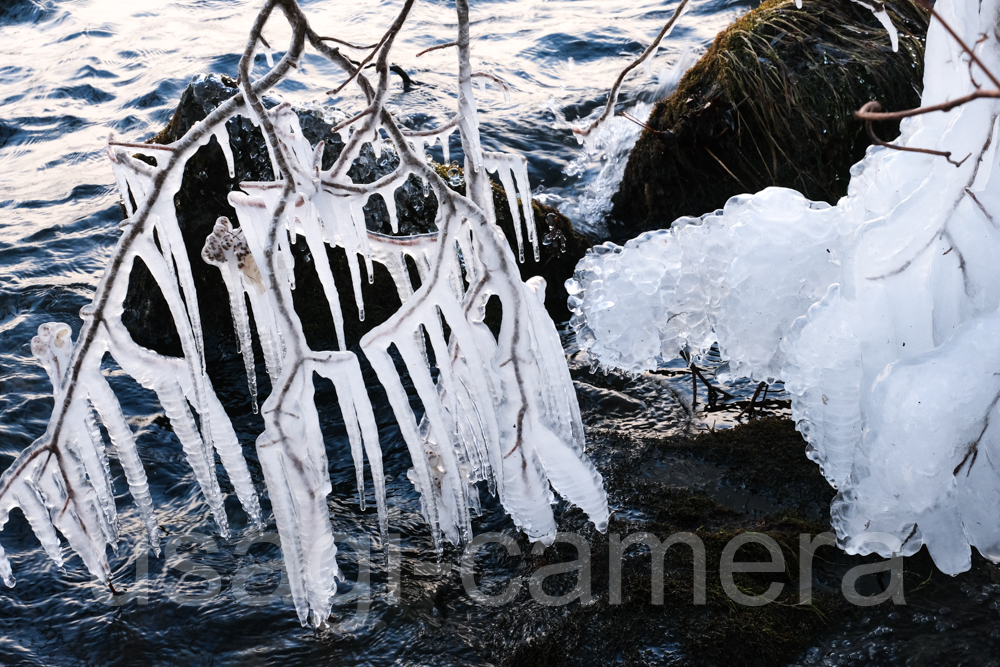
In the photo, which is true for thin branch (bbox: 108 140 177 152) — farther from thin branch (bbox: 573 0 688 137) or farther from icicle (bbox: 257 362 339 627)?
thin branch (bbox: 573 0 688 137)

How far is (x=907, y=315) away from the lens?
2.23m

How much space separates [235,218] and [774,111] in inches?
140

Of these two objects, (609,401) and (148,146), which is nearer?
(148,146)

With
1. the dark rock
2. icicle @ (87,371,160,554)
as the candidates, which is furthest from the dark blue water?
icicle @ (87,371,160,554)

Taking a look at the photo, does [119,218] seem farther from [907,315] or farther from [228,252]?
[907,315]

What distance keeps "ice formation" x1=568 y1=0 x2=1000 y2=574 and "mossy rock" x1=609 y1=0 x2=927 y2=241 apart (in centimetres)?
244

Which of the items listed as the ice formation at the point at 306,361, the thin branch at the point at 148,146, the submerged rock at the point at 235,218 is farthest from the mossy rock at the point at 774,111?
the thin branch at the point at 148,146

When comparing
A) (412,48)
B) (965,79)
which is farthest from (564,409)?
(412,48)

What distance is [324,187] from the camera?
177 cm

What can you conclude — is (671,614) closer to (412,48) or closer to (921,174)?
(921,174)

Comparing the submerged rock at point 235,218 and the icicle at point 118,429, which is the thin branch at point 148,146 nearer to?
the icicle at point 118,429

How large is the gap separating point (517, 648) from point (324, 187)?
1.66 meters

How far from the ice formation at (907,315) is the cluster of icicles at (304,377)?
84 cm

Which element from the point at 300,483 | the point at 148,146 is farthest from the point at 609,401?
the point at 148,146
